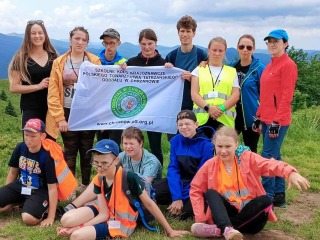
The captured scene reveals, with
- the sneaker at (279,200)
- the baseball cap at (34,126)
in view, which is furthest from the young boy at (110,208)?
the sneaker at (279,200)

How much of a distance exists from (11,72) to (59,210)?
2.22 metres

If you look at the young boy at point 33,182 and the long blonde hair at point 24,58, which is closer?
the young boy at point 33,182

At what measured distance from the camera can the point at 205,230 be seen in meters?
5.05

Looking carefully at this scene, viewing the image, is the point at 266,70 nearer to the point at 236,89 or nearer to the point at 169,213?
the point at 236,89

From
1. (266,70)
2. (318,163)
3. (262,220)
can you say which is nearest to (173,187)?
(262,220)

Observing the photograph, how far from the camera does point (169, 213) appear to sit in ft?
19.6

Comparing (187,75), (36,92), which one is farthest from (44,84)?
(187,75)

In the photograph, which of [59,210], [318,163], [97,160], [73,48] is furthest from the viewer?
[318,163]

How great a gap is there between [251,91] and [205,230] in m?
2.46

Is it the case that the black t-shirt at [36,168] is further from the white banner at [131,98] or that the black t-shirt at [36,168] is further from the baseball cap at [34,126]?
the white banner at [131,98]

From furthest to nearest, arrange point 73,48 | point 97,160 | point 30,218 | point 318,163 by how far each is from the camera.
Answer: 1. point 318,163
2. point 73,48
3. point 30,218
4. point 97,160

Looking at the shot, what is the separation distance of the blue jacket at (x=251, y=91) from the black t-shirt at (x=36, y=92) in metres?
3.06

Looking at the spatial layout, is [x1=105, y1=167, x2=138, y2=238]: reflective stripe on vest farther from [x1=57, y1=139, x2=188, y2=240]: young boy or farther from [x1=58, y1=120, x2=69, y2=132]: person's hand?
[x1=58, y1=120, x2=69, y2=132]: person's hand

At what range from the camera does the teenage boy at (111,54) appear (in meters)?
6.91
